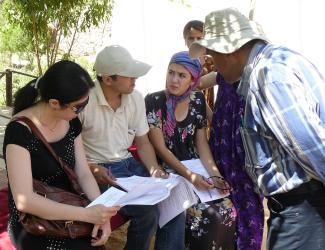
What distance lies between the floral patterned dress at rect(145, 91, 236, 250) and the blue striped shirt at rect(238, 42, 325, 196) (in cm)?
105

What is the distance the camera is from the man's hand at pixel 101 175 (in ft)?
8.63

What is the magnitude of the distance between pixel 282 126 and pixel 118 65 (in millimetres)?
1361

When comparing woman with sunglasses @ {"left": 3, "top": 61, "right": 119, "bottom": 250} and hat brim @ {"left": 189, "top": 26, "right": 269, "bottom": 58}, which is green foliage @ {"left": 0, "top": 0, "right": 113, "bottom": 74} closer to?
woman with sunglasses @ {"left": 3, "top": 61, "right": 119, "bottom": 250}

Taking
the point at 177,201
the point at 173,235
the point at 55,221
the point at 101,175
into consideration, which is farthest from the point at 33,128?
the point at 173,235

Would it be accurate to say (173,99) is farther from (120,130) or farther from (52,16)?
(52,16)

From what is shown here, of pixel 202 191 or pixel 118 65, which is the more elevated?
pixel 118 65

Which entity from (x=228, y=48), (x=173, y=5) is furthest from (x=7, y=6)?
(x=228, y=48)

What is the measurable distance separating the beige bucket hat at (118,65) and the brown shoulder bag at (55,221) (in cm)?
67

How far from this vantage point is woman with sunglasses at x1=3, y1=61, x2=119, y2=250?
2.05 metres

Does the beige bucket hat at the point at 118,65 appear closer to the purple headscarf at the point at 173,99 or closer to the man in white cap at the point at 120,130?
the man in white cap at the point at 120,130

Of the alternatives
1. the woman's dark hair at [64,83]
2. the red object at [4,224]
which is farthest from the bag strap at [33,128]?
the red object at [4,224]

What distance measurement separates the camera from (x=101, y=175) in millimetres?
2654

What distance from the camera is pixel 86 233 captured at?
2174mm

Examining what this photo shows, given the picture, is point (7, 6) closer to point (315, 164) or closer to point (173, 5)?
point (173, 5)
